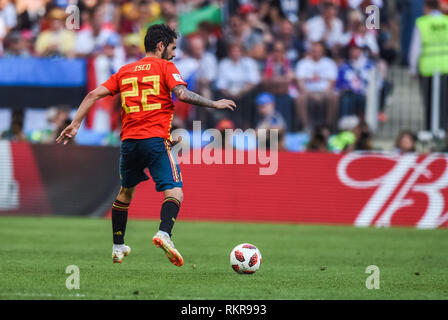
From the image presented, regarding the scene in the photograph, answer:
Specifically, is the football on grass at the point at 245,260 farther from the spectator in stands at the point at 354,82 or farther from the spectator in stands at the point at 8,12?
the spectator in stands at the point at 8,12

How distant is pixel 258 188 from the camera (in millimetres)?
15695

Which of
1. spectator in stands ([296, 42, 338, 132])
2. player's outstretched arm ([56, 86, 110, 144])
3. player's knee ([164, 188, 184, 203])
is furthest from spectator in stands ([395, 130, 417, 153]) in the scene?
player's outstretched arm ([56, 86, 110, 144])

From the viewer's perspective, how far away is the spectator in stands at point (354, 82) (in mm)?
16703

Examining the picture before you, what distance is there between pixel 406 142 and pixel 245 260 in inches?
327

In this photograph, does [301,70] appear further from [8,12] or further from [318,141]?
[8,12]

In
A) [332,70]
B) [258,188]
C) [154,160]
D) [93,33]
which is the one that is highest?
[93,33]

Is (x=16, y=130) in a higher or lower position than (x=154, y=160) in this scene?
lower

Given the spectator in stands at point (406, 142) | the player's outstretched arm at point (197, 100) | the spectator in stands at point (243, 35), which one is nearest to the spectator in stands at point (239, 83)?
the spectator in stands at point (243, 35)

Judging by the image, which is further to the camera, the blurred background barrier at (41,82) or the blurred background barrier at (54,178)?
the blurred background barrier at (41,82)

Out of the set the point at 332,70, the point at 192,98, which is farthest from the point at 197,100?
the point at 332,70

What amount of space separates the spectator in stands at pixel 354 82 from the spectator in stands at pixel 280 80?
0.98 meters

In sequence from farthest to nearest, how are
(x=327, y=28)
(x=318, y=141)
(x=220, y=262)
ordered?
(x=327, y=28) < (x=318, y=141) < (x=220, y=262)

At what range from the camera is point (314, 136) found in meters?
16.3

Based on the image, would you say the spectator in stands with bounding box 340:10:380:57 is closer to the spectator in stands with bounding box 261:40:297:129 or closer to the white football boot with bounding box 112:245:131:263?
the spectator in stands with bounding box 261:40:297:129
